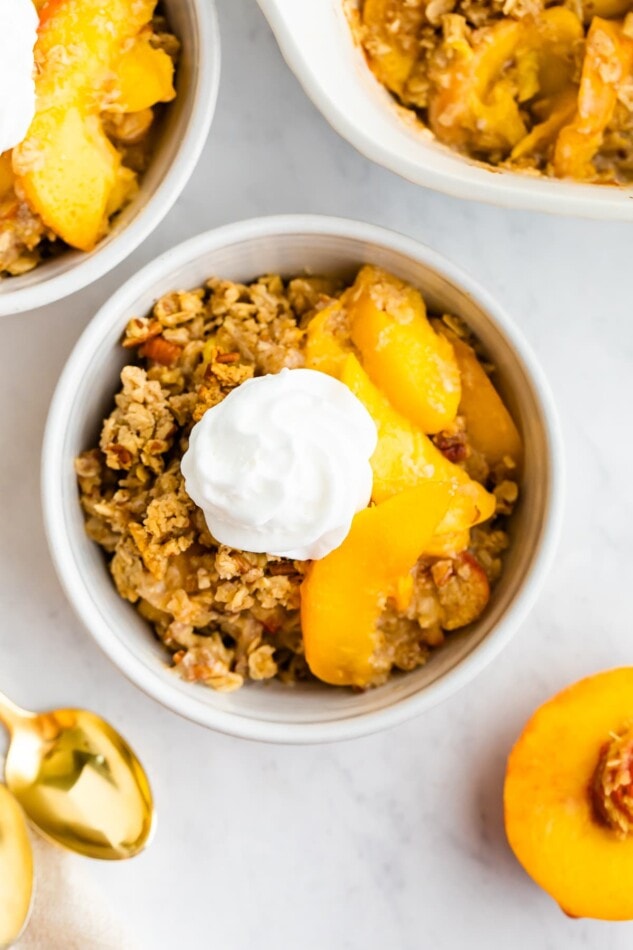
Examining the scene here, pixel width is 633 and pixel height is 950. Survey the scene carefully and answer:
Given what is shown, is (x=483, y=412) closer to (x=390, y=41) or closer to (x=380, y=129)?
(x=380, y=129)

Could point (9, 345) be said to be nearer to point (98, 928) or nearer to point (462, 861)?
point (98, 928)

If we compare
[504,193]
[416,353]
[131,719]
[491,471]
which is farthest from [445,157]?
[131,719]

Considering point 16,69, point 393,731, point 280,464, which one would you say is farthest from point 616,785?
point 16,69

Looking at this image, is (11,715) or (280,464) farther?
(11,715)

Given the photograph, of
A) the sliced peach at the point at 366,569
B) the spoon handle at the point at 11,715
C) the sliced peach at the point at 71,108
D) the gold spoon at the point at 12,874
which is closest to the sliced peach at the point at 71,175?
the sliced peach at the point at 71,108

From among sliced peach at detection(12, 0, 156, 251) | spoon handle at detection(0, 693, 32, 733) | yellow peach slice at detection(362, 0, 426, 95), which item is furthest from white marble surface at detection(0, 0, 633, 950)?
sliced peach at detection(12, 0, 156, 251)
